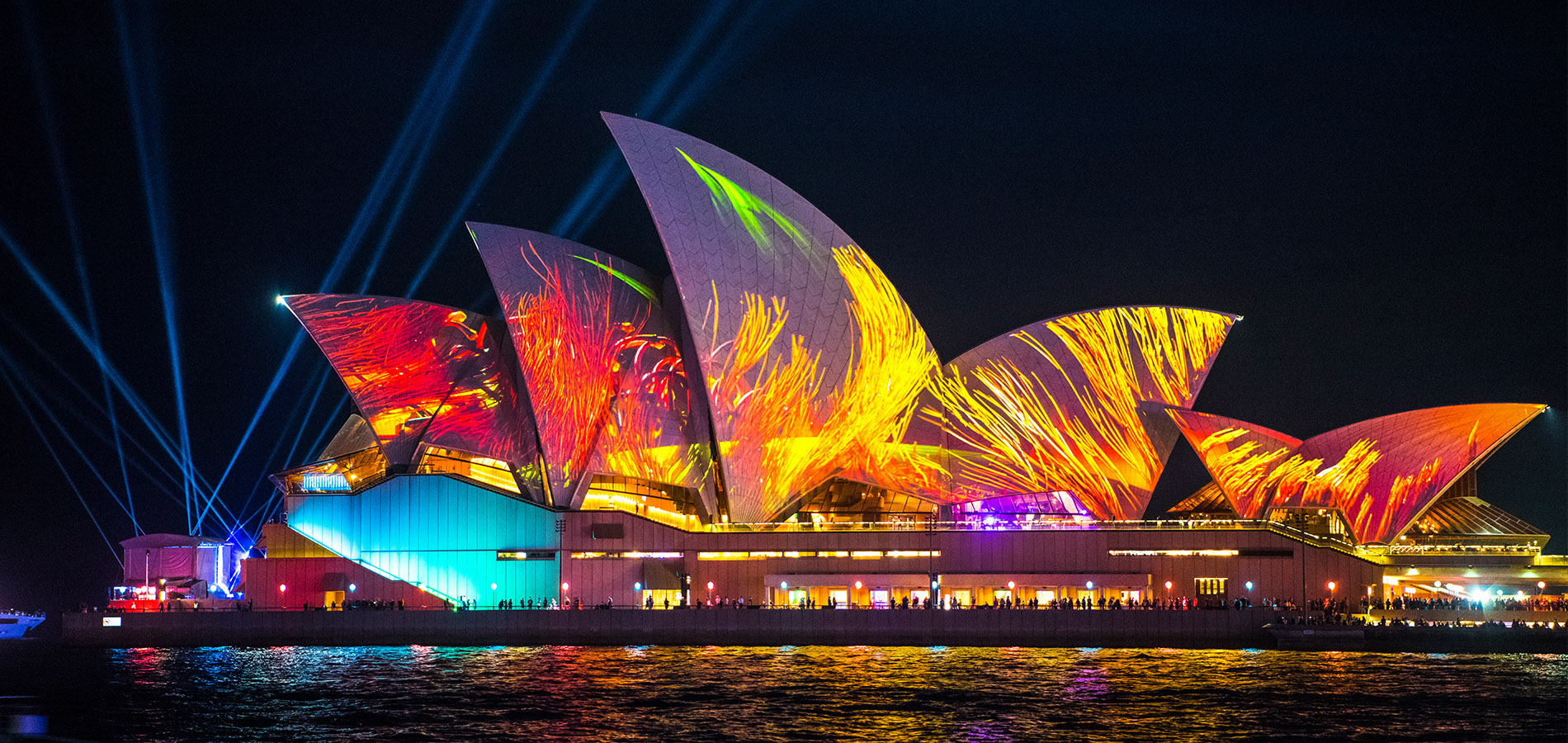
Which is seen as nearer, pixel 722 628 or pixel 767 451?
pixel 722 628

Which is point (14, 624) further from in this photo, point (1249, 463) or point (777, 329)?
point (1249, 463)

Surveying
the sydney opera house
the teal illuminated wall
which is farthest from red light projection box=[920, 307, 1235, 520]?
the teal illuminated wall

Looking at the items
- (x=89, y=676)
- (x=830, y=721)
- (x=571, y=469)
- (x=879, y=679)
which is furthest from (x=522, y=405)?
(x=830, y=721)

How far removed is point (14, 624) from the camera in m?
68.1

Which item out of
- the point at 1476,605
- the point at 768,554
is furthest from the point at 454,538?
the point at 1476,605

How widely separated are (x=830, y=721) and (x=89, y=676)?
23.4 meters

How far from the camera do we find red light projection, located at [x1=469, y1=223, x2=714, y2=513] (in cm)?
5462

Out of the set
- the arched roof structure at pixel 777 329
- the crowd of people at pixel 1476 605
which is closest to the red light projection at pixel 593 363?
the arched roof structure at pixel 777 329

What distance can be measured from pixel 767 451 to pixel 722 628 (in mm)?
8070

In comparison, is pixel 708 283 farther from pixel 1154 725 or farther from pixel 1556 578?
pixel 1556 578

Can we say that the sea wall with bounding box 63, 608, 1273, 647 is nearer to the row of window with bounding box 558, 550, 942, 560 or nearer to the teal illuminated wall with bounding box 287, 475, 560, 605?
the teal illuminated wall with bounding box 287, 475, 560, 605

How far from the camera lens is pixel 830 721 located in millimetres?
30344

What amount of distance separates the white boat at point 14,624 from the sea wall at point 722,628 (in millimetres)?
17170

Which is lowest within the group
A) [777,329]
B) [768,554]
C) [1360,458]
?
[768,554]
